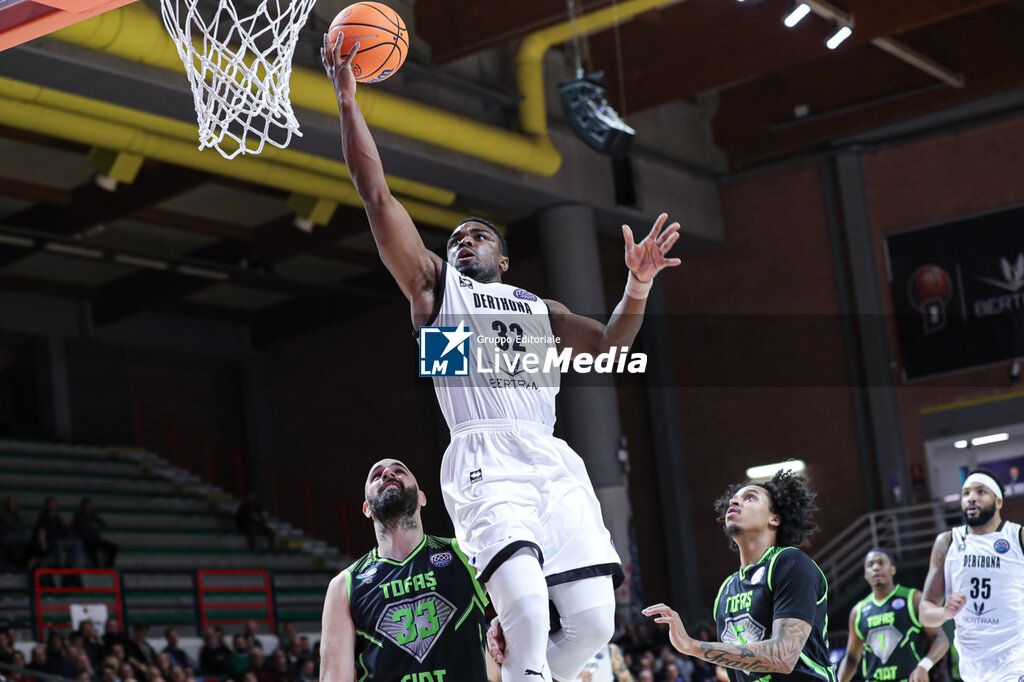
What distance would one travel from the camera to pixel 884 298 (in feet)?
Answer: 76.9

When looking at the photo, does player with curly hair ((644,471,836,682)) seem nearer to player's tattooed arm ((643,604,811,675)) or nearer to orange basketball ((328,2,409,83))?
player's tattooed arm ((643,604,811,675))

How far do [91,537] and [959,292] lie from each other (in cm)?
1481

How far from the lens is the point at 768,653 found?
5.95 metres

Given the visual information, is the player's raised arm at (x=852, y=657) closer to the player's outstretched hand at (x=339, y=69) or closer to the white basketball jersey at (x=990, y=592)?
the white basketball jersey at (x=990, y=592)

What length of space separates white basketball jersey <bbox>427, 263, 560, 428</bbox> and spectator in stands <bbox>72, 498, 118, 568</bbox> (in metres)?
15.7

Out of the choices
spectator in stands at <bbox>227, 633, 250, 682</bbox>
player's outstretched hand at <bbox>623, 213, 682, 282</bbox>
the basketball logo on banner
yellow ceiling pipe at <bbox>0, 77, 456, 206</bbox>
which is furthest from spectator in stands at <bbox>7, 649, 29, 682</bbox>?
the basketball logo on banner

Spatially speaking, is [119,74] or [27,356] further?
[27,356]

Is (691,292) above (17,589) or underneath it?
above

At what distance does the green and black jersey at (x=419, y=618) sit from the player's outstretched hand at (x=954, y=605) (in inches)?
197

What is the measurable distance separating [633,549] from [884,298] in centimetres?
640

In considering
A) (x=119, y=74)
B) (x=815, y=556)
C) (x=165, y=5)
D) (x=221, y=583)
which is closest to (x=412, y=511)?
(x=165, y=5)

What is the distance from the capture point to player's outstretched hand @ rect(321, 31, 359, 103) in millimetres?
5355

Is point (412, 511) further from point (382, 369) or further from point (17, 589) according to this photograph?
point (382, 369)

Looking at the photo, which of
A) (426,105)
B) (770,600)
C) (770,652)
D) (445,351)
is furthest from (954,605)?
(426,105)
